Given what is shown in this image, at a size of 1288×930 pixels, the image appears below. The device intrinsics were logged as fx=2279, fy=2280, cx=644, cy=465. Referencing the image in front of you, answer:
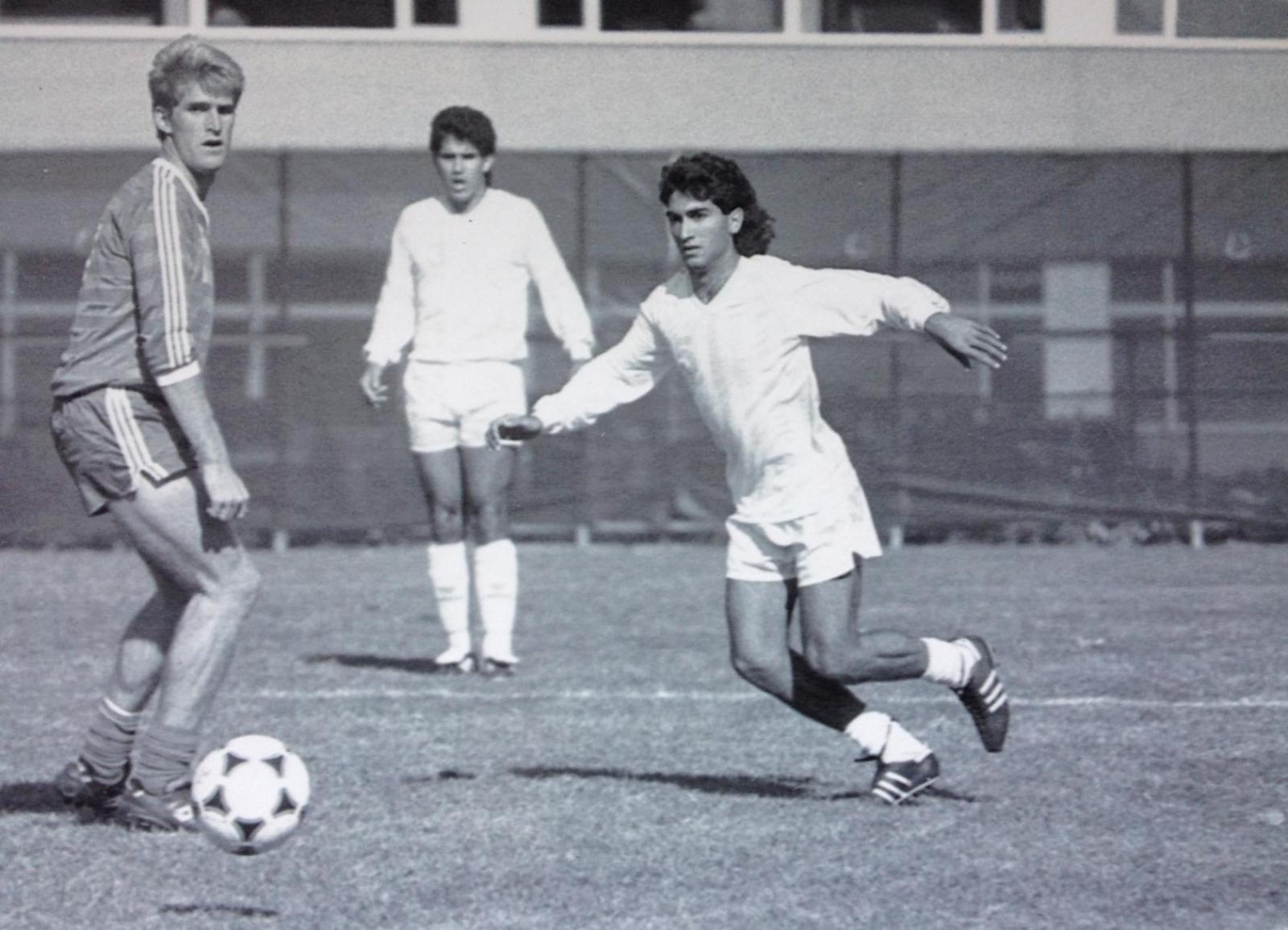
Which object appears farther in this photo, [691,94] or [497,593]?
[691,94]

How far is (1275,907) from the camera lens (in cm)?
480

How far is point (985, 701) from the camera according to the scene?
6281mm

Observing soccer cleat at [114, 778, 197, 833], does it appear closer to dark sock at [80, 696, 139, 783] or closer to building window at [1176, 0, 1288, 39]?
dark sock at [80, 696, 139, 783]

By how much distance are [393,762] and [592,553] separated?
8541 mm

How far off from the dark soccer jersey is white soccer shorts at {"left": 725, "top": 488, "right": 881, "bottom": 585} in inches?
61.7

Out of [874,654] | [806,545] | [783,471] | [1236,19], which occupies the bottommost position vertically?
[874,654]

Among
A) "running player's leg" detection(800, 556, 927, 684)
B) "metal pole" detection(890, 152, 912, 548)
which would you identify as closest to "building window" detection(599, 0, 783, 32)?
"metal pole" detection(890, 152, 912, 548)

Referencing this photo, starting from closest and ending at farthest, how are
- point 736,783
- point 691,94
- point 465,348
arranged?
point 736,783, point 465,348, point 691,94

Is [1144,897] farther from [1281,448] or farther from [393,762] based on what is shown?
[1281,448]

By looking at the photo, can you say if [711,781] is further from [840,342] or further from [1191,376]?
[1191,376]

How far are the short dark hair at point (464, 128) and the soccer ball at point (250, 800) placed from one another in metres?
4.30

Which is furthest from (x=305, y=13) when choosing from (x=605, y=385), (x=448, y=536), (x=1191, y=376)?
(x=605, y=385)

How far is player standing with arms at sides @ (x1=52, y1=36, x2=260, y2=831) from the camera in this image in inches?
214

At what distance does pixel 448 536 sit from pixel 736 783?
3236 mm
